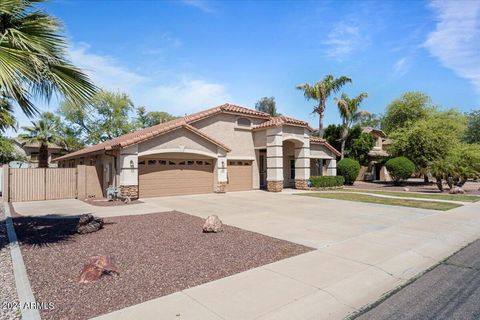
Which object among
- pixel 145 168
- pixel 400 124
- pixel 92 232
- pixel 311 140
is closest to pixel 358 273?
pixel 92 232

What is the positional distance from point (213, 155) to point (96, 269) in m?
14.2

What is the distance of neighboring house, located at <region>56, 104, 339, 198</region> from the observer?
16.6 m

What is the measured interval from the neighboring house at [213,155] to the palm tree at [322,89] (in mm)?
3746

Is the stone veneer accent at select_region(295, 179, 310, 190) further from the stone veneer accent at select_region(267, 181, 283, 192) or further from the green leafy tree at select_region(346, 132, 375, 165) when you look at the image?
the green leafy tree at select_region(346, 132, 375, 165)

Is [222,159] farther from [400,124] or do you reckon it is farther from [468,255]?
[400,124]

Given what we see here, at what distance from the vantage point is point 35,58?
→ 5590 millimetres

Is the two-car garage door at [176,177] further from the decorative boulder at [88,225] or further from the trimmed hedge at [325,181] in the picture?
the decorative boulder at [88,225]

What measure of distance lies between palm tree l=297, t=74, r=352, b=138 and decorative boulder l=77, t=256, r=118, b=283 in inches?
968

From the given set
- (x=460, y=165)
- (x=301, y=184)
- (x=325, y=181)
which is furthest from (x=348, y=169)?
(x=460, y=165)

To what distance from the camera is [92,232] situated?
8.55 m

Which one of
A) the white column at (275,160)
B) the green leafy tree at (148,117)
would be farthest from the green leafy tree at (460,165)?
the green leafy tree at (148,117)

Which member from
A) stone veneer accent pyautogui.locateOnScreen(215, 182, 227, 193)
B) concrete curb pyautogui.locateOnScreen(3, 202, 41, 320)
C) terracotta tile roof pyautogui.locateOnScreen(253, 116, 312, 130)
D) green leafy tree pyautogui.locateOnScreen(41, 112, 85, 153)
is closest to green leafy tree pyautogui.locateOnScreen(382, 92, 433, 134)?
terracotta tile roof pyautogui.locateOnScreen(253, 116, 312, 130)

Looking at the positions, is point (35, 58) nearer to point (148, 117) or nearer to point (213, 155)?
point (213, 155)

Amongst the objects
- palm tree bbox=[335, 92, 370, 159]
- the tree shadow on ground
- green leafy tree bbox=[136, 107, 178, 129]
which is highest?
green leafy tree bbox=[136, 107, 178, 129]
